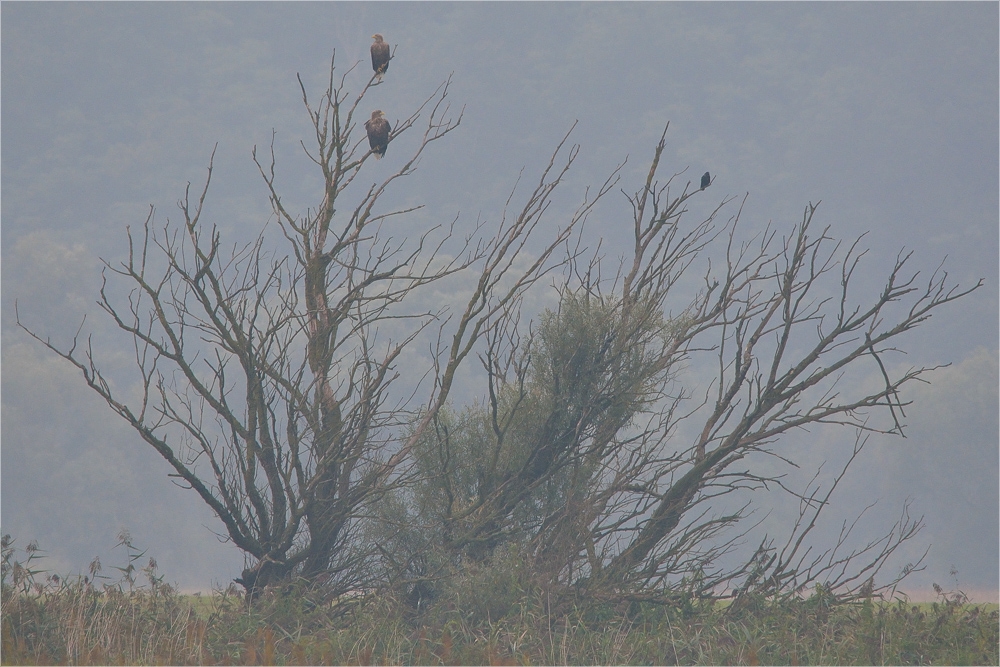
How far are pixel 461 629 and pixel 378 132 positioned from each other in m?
4.44

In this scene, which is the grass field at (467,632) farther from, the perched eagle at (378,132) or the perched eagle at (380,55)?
the perched eagle at (380,55)

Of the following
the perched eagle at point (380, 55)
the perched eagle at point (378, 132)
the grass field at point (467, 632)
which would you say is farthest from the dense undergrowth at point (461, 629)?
the perched eagle at point (380, 55)

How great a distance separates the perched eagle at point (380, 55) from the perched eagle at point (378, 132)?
0.43m

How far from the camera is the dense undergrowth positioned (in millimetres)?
6133

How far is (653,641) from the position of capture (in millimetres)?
6367

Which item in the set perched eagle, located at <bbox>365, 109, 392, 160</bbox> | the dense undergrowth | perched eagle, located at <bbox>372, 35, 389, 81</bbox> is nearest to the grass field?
the dense undergrowth

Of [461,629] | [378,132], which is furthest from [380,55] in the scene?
[461,629]

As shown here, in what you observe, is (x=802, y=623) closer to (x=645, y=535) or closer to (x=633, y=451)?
(x=645, y=535)

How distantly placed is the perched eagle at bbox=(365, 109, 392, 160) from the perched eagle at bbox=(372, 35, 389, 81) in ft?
1.41

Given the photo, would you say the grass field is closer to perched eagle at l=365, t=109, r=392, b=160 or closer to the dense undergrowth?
the dense undergrowth

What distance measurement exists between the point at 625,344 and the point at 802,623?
9.00ft

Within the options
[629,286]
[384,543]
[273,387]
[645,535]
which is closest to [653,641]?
[645,535]

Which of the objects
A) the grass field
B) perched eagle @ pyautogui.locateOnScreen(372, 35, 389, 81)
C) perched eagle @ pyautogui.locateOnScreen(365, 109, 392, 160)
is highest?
perched eagle @ pyautogui.locateOnScreen(372, 35, 389, 81)

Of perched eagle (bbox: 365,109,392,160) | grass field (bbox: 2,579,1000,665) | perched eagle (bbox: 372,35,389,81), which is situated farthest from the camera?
perched eagle (bbox: 372,35,389,81)
